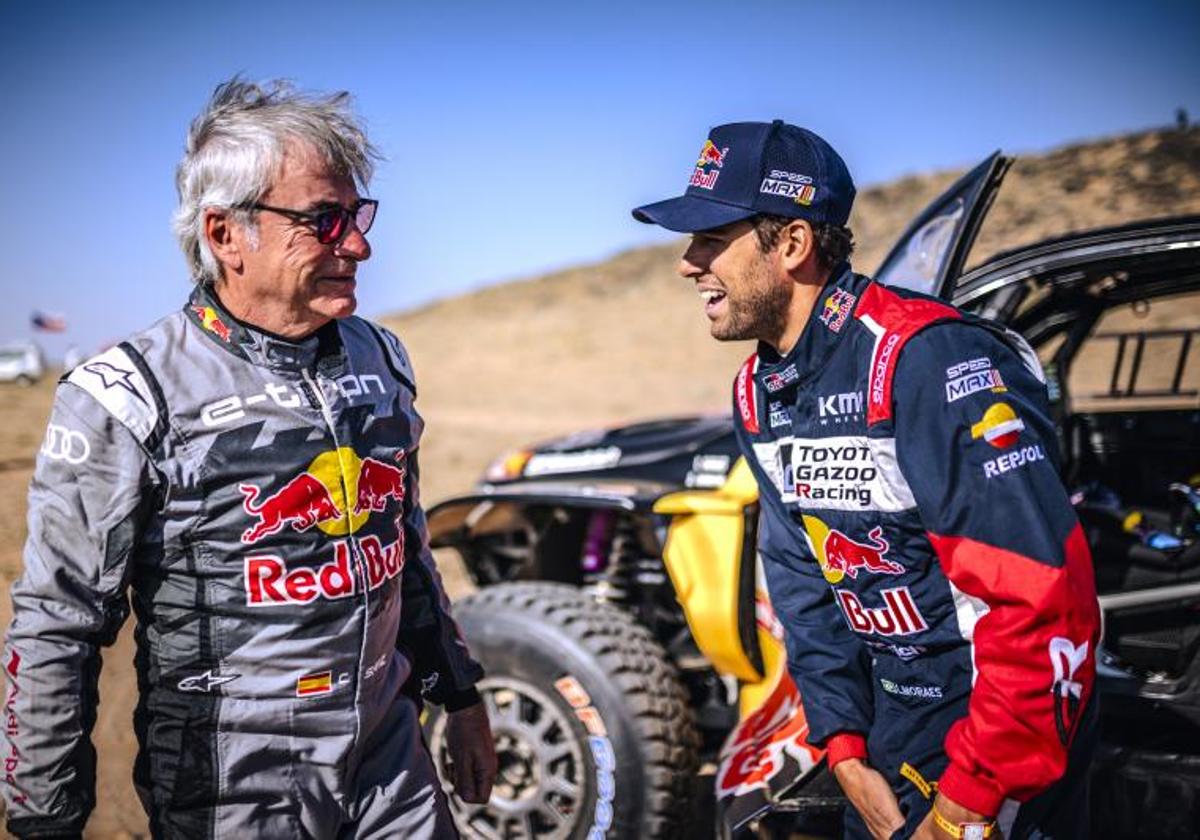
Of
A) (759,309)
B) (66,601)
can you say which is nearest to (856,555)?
(759,309)

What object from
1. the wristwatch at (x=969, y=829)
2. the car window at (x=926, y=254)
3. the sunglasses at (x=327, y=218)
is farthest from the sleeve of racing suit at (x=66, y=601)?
the car window at (x=926, y=254)

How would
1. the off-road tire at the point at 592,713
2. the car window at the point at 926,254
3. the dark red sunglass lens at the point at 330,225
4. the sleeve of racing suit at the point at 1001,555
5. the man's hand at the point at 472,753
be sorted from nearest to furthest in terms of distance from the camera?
the sleeve of racing suit at the point at 1001,555 → the dark red sunglass lens at the point at 330,225 → the man's hand at the point at 472,753 → the car window at the point at 926,254 → the off-road tire at the point at 592,713

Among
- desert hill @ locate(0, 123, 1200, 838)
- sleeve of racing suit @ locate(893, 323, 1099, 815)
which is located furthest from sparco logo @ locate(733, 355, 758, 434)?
desert hill @ locate(0, 123, 1200, 838)

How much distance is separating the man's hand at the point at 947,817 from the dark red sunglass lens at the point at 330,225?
1.56m

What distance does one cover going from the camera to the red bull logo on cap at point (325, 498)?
1.74 meters

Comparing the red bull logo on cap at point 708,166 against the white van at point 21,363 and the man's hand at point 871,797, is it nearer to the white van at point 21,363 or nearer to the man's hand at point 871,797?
the man's hand at point 871,797

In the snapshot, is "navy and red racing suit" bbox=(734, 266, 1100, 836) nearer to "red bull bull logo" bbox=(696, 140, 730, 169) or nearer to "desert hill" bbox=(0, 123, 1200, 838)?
"red bull bull logo" bbox=(696, 140, 730, 169)

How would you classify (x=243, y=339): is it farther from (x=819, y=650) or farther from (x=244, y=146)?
(x=819, y=650)

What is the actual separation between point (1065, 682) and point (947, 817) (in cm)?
32

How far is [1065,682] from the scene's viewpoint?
1.53 m

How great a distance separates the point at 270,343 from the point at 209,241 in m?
0.23

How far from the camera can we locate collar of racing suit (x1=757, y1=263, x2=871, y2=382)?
1.87 metres

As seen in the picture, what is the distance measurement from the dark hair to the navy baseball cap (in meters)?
0.02

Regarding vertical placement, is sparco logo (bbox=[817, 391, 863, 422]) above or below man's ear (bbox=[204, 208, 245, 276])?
below
